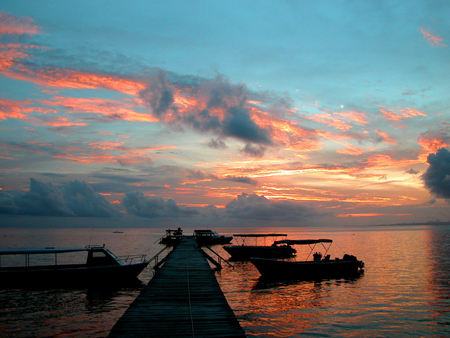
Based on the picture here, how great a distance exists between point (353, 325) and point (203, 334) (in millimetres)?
11810

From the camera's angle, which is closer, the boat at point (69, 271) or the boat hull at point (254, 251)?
the boat at point (69, 271)

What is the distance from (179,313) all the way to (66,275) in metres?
19.1

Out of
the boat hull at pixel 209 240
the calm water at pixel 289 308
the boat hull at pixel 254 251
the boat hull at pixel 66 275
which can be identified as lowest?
the boat hull at pixel 209 240

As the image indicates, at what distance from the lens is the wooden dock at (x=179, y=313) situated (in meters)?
11.3

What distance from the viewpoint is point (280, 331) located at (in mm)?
17578

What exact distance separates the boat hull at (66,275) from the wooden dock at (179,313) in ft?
35.1

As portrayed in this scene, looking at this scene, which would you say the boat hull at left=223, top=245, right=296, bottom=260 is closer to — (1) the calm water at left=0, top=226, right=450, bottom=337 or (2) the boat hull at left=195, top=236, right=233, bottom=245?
(1) the calm water at left=0, top=226, right=450, bottom=337

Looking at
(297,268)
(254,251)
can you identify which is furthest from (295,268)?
(254,251)

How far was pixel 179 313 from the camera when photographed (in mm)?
13477

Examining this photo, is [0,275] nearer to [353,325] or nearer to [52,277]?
[52,277]

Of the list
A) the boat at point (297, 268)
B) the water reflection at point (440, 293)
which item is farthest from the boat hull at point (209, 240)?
the water reflection at point (440, 293)

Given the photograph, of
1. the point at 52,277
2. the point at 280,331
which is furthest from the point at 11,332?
the point at 280,331

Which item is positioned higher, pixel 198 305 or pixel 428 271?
pixel 198 305

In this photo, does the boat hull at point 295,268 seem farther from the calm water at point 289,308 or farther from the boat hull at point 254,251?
the boat hull at point 254,251
